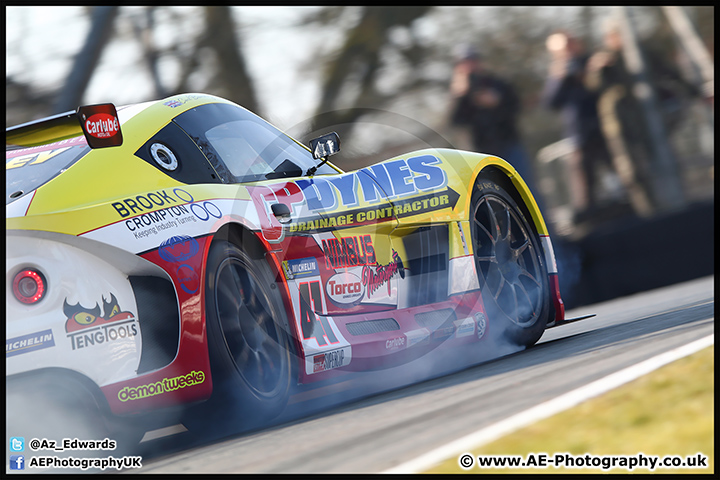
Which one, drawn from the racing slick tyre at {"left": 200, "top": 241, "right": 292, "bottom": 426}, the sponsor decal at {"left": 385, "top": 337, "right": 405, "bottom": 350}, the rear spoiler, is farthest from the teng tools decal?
the sponsor decal at {"left": 385, "top": 337, "right": 405, "bottom": 350}

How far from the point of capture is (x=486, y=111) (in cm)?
846

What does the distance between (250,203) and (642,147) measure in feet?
21.8

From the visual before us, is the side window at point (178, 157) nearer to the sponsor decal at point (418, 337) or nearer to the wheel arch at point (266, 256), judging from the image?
the wheel arch at point (266, 256)

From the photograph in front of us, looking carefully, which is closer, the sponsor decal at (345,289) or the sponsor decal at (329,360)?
the sponsor decal at (329,360)

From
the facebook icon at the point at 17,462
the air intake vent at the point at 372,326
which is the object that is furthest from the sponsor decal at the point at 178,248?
the air intake vent at the point at 372,326

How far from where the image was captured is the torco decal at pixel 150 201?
3.51 metres

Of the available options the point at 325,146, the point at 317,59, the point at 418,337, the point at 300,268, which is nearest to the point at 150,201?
the point at 300,268

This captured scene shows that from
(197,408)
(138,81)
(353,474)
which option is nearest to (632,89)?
(138,81)

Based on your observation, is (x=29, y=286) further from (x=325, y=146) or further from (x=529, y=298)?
(x=529, y=298)

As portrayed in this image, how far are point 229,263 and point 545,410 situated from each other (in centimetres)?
150

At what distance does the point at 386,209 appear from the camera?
480 centimetres

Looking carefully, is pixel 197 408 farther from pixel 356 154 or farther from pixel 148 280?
pixel 356 154

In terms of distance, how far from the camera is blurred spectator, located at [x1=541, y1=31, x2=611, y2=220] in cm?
899

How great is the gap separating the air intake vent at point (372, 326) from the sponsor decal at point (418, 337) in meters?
0.08
